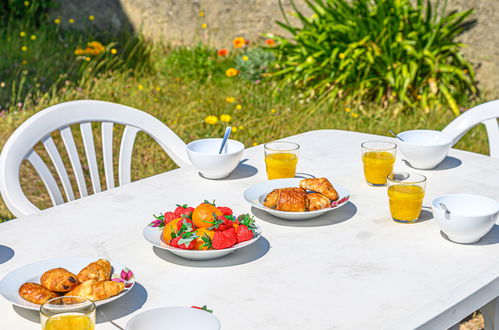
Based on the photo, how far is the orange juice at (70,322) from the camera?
103 centimetres

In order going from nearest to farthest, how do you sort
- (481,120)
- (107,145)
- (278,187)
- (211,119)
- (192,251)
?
(192,251) → (278,187) → (107,145) → (481,120) → (211,119)

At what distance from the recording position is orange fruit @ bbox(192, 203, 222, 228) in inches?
56.8

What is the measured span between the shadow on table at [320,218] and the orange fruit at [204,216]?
231 mm

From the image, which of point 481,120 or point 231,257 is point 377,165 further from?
point 481,120

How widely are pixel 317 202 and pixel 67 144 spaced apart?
0.88 metres

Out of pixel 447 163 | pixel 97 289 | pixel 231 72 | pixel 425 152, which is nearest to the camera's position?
pixel 97 289

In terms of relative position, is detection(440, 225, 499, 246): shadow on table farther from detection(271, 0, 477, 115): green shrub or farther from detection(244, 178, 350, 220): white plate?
detection(271, 0, 477, 115): green shrub

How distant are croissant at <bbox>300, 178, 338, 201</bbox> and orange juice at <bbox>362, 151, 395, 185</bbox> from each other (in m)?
0.20

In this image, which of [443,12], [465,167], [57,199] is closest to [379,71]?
[443,12]

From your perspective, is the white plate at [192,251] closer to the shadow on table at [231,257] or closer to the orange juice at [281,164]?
the shadow on table at [231,257]

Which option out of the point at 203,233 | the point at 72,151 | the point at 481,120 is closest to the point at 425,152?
the point at 481,120

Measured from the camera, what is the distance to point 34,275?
1316mm

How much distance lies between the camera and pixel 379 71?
4.79 metres

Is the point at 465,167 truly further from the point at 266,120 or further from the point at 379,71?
the point at 379,71
